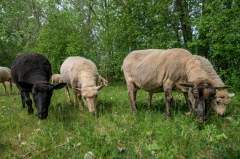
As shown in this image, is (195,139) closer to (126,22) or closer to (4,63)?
(126,22)

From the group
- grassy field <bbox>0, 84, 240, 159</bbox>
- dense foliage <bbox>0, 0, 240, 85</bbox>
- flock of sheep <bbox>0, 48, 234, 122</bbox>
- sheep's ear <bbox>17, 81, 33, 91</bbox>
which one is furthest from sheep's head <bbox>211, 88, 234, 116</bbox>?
dense foliage <bbox>0, 0, 240, 85</bbox>

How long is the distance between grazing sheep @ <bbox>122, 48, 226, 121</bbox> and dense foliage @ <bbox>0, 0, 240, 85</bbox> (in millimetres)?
5286

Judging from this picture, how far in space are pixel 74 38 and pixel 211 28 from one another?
48.2 ft

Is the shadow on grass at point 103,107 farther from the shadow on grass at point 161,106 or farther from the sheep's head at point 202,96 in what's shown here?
the sheep's head at point 202,96

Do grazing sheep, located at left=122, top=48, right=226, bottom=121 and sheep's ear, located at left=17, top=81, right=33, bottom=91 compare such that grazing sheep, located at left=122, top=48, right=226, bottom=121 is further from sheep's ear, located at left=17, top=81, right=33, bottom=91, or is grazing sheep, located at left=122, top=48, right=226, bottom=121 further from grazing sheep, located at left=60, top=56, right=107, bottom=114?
sheep's ear, located at left=17, top=81, right=33, bottom=91

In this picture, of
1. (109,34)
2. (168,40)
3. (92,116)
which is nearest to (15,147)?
(92,116)

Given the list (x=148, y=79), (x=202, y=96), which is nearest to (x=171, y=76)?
(x=148, y=79)

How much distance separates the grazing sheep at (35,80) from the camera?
44.6ft

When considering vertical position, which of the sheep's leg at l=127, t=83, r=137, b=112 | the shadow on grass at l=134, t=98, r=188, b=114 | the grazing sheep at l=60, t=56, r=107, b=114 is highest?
the grazing sheep at l=60, t=56, r=107, b=114

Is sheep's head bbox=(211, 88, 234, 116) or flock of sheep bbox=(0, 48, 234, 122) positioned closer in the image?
flock of sheep bbox=(0, 48, 234, 122)

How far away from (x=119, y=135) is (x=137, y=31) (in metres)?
16.0

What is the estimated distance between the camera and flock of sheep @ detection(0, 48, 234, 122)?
1241cm

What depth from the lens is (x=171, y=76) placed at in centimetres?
1334

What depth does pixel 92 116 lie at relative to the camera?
13836 millimetres
